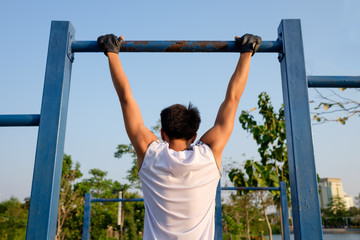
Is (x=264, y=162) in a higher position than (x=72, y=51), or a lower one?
higher

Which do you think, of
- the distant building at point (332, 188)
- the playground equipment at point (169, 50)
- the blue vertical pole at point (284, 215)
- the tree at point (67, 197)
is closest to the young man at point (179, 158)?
the playground equipment at point (169, 50)

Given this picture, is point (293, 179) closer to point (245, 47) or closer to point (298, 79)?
point (298, 79)

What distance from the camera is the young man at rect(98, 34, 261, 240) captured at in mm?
1234

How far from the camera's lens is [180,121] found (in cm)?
140

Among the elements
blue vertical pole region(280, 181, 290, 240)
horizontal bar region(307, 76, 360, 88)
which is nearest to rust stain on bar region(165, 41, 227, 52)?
horizontal bar region(307, 76, 360, 88)

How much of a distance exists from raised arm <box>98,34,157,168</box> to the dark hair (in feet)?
0.27

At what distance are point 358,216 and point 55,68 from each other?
247 ft

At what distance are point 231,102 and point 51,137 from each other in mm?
821

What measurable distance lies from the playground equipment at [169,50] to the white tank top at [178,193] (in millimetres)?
386

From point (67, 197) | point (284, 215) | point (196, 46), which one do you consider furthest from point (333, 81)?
point (67, 197)

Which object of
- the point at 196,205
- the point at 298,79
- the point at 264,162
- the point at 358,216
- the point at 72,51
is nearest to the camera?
the point at 196,205

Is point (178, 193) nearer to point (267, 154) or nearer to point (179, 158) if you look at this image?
point (179, 158)

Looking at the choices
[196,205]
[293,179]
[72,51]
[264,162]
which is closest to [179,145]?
[196,205]

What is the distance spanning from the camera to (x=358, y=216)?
209 ft
